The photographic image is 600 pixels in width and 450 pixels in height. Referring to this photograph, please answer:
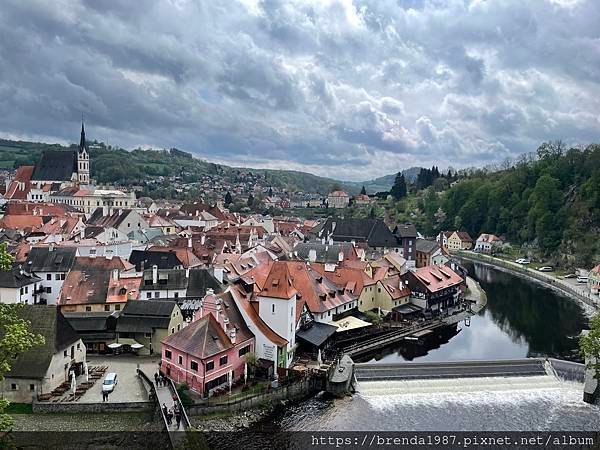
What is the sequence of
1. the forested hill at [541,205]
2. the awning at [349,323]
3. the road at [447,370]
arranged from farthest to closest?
the forested hill at [541,205] < the awning at [349,323] < the road at [447,370]

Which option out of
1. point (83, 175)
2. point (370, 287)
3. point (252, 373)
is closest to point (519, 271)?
point (370, 287)

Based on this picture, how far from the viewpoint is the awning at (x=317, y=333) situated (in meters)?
40.6

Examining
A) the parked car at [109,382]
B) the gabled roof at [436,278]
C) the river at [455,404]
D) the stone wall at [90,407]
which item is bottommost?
the river at [455,404]

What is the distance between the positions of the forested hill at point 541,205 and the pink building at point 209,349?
75298 millimetres

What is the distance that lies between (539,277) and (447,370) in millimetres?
55712

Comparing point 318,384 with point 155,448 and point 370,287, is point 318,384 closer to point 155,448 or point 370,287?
point 155,448

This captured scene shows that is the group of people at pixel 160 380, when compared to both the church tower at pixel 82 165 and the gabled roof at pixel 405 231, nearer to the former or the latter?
the gabled roof at pixel 405 231

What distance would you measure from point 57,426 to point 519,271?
8231 cm

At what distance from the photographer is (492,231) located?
12975 cm

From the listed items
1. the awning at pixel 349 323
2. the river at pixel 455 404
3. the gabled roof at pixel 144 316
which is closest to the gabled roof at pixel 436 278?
the river at pixel 455 404

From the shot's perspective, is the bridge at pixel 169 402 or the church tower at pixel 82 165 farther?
the church tower at pixel 82 165

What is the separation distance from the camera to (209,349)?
3183cm

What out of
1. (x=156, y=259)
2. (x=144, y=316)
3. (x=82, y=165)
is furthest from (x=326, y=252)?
(x=82, y=165)

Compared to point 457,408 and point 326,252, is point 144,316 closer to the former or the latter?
point 457,408
